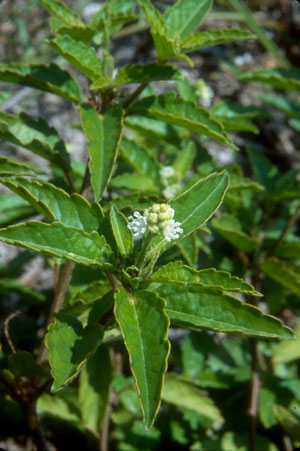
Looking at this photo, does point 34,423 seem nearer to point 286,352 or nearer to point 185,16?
point 286,352

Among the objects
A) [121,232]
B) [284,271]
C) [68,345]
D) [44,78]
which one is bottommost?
[284,271]

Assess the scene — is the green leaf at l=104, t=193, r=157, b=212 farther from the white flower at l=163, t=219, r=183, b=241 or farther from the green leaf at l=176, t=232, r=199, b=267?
the white flower at l=163, t=219, r=183, b=241

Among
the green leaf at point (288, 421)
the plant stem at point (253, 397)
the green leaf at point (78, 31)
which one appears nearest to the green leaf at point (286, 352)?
the plant stem at point (253, 397)

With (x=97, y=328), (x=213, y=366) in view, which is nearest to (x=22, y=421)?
(x=213, y=366)

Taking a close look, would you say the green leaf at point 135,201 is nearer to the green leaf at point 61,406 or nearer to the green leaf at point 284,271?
the green leaf at point 284,271

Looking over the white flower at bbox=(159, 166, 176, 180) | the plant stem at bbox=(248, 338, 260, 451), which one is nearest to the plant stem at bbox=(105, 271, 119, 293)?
the white flower at bbox=(159, 166, 176, 180)

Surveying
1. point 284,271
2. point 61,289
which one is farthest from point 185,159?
point 61,289

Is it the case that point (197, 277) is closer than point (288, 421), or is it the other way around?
point (197, 277)
